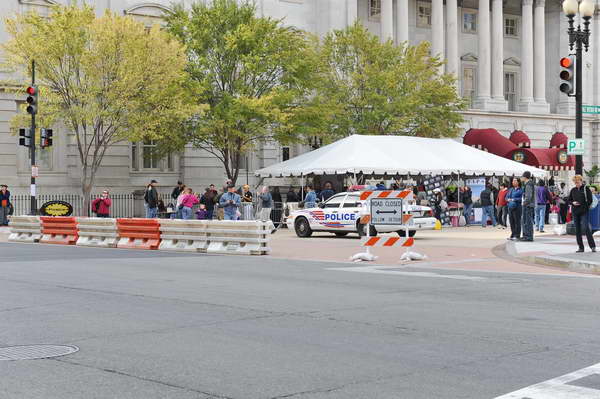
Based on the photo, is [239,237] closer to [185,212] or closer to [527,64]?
[185,212]

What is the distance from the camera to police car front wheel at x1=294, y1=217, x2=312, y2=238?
101 feet

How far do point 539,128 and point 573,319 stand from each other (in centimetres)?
5556

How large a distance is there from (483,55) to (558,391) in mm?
57271

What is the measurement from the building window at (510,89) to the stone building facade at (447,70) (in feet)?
0.24

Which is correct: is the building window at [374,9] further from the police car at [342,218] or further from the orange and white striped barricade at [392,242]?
the orange and white striped barricade at [392,242]

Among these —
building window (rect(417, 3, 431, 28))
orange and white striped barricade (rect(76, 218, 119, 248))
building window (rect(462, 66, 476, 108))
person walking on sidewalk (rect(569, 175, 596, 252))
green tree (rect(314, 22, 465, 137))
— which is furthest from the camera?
building window (rect(462, 66, 476, 108))

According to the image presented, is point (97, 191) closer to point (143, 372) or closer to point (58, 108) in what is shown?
point (58, 108)

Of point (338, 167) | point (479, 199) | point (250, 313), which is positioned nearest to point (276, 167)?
point (338, 167)

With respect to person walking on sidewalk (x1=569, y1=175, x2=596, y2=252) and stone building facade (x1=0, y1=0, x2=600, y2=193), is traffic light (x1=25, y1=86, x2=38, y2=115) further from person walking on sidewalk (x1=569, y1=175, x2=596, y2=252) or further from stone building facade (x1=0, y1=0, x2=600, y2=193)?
person walking on sidewalk (x1=569, y1=175, x2=596, y2=252)

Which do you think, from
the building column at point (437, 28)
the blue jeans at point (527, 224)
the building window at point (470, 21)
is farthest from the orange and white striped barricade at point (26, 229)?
the building window at point (470, 21)

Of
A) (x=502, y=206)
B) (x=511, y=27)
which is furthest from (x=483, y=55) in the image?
(x=502, y=206)

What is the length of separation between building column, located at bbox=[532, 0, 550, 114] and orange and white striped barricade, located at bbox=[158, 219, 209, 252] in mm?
45433

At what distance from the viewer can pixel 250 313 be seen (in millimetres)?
10883

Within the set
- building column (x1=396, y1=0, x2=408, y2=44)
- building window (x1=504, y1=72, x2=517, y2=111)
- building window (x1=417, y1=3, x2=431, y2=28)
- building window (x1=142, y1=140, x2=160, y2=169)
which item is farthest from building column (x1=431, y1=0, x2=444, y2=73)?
building window (x1=142, y1=140, x2=160, y2=169)
